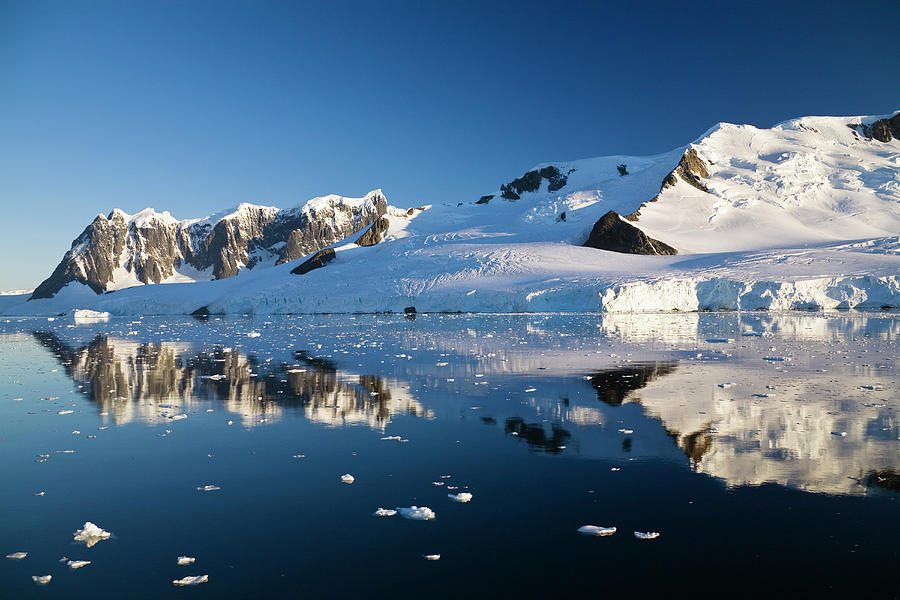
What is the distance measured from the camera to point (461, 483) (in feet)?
18.4

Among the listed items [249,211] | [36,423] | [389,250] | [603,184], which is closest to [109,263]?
[249,211]

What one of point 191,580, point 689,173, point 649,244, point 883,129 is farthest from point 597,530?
point 883,129

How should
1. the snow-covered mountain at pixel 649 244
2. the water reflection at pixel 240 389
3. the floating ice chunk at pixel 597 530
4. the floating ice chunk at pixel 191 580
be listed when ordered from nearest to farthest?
the floating ice chunk at pixel 191 580
the floating ice chunk at pixel 597 530
the water reflection at pixel 240 389
the snow-covered mountain at pixel 649 244

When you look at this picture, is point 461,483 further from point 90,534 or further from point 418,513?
point 90,534

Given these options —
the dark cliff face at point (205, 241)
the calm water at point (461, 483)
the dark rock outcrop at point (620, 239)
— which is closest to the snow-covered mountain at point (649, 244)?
the dark rock outcrop at point (620, 239)

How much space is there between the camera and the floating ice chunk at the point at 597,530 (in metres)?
4.34

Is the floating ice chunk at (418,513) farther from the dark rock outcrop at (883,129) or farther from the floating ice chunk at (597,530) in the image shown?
the dark rock outcrop at (883,129)

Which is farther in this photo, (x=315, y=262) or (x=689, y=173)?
(x=689, y=173)

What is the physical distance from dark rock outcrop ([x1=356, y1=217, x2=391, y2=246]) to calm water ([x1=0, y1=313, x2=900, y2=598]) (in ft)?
207

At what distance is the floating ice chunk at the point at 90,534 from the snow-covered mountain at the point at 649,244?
124 feet

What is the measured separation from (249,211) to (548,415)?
181297 mm

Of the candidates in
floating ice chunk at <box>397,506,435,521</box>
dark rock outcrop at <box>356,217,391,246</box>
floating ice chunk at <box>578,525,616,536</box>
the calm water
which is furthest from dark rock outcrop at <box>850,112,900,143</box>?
floating ice chunk at <box>397,506,435,521</box>

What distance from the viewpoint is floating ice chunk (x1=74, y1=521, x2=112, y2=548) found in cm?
439

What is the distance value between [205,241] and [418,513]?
179m
